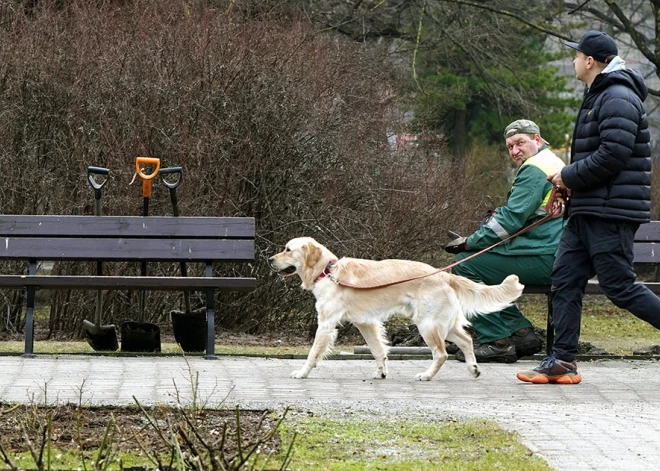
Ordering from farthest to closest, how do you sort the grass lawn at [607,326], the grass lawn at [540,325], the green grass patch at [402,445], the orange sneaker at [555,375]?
the grass lawn at [607,326] < the grass lawn at [540,325] < the orange sneaker at [555,375] < the green grass patch at [402,445]

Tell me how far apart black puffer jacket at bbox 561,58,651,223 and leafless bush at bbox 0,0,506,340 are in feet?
13.9

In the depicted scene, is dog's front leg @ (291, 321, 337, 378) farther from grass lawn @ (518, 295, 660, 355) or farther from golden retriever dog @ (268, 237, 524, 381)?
grass lawn @ (518, 295, 660, 355)

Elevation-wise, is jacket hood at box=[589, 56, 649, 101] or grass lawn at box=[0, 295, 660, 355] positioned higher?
jacket hood at box=[589, 56, 649, 101]

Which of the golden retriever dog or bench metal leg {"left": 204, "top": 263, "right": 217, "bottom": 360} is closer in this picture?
the golden retriever dog

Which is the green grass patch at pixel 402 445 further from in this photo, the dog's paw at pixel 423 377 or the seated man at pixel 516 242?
the seated man at pixel 516 242

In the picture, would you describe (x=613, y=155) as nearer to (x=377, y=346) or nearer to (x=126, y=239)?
(x=377, y=346)

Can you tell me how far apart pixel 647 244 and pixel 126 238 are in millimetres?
4132

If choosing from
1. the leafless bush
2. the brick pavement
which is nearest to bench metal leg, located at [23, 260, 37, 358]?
the brick pavement

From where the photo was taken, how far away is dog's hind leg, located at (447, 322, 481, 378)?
8.41m

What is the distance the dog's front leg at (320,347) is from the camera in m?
8.24

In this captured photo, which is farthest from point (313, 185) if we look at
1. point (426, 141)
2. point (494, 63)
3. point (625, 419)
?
point (494, 63)

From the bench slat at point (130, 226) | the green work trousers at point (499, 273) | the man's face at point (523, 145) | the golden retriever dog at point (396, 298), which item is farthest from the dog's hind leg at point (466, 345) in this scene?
the bench slat at point (130, 226)

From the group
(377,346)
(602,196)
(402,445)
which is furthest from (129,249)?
(402,445)

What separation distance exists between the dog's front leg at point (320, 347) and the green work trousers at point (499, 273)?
1.45 meters
